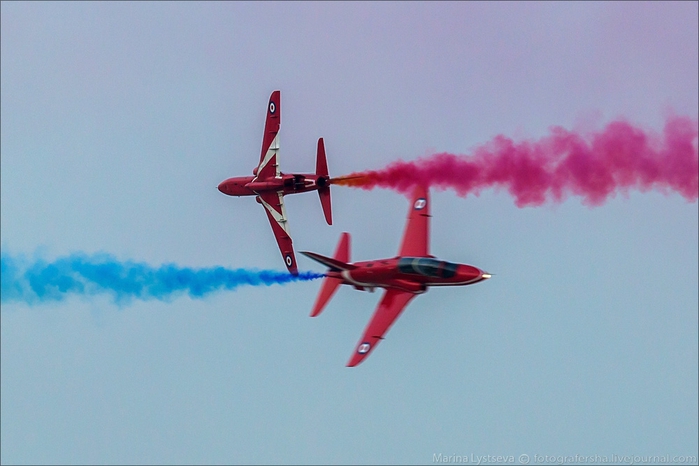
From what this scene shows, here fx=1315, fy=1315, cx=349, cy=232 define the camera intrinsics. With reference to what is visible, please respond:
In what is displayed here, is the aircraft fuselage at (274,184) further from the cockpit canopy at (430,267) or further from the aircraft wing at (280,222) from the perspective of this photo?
the cockpit canopy at (430,267)

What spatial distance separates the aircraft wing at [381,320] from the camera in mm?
54750

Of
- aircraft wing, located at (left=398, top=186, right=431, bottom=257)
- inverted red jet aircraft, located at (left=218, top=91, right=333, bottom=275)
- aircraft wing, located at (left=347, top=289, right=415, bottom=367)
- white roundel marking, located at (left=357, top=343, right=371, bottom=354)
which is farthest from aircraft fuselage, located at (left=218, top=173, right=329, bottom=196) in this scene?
white roundel marking, located at (left=357, top=343, right=371, bottom=354)

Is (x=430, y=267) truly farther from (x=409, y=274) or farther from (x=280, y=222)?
(x=280, y=222)

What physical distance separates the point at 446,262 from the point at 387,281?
106 inches

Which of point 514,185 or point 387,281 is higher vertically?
point 514,185

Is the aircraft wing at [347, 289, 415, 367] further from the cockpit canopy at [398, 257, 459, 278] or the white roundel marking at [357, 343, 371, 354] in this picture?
the cockpit canopy at [398, 257, 459, 278]

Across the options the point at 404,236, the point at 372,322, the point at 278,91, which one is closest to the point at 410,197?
the point at 404,236

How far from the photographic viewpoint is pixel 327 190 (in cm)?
6222

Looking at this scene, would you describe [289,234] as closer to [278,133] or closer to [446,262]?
[278,133]

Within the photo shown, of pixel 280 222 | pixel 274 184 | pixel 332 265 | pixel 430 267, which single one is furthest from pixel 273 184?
pixel 430 267

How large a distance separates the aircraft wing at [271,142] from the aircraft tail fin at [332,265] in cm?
931

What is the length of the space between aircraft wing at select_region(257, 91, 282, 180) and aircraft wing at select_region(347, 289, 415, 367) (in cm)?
1160

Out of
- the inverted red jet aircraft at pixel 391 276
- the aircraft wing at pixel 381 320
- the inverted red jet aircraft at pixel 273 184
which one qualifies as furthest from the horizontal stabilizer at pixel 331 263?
the inverted red jet aircraft at pixel 273 184

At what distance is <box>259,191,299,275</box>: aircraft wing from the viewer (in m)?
65.8
